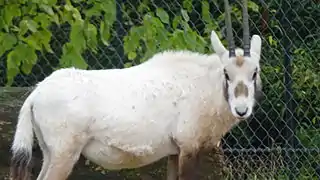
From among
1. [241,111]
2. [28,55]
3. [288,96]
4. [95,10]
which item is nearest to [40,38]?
[28,55]

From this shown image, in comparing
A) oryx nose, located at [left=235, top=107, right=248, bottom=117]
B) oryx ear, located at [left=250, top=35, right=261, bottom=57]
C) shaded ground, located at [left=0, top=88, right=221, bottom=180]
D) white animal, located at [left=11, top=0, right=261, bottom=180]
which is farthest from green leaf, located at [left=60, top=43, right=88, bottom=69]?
oryx nose, located at [left=235, top=107, right=248, bottom=117]

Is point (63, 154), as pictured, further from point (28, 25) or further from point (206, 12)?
point (206, 12)

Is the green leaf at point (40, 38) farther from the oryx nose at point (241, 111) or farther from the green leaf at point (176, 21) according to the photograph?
the oryx nose at point (241, 111)

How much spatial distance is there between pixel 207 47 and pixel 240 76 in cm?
98

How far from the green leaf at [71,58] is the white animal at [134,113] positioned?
0.51m

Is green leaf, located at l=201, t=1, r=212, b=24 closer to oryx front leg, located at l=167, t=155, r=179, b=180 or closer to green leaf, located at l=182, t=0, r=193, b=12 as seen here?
green leaf, located at l=182, t=0, r=193, b=12

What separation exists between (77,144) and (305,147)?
2291 millimetres

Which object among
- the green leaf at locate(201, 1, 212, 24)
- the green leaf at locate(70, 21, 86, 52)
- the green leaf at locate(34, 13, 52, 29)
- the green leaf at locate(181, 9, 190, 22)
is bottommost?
the green leaf at locate(201, 1, 212, 24)

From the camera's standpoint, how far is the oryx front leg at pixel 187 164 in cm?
546

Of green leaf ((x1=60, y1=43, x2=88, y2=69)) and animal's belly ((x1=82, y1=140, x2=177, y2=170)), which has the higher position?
green leaf ((x1=60, y1=43, x2=88, y2=69))

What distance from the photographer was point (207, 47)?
6.32 m

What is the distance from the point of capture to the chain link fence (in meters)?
6.04

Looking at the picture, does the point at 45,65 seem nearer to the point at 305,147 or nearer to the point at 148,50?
the point at 148,50

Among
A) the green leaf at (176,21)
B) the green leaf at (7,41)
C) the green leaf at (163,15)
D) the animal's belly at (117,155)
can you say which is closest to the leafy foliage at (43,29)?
the green leaf at (7,41)
